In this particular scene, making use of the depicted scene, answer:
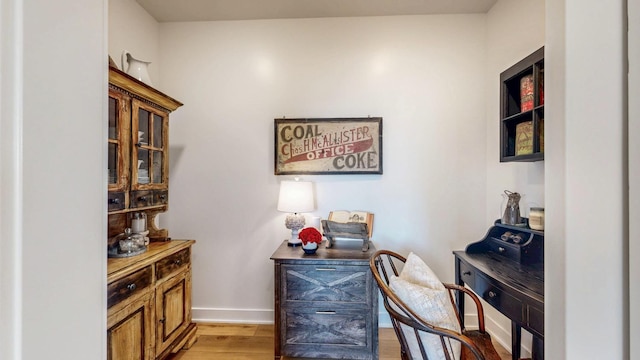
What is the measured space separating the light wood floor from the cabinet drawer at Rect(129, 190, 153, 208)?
1.18 metres

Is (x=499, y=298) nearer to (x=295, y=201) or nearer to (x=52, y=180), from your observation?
(x=295, y=201)

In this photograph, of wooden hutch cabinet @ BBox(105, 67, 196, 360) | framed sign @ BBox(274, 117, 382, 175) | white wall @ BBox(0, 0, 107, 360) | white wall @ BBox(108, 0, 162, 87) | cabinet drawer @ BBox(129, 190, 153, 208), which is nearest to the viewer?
white wall @ BBox(0, 0, 107, 360)

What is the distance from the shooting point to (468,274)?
180 centimetres

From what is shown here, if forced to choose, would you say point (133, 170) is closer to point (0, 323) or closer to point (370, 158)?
point (0, 323)

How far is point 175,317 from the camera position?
77.2 inches

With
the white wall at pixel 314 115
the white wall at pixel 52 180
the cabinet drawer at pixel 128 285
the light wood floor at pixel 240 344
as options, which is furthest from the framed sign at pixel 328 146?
the white wall at pixel 52 180

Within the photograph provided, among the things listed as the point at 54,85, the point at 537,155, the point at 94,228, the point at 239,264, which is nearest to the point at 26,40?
the point at 54,85

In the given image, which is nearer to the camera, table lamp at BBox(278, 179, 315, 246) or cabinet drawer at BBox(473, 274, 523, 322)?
cabinet drawer at BBox(473, 274, 523, 322)

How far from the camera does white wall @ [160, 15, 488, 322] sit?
95.3 inches

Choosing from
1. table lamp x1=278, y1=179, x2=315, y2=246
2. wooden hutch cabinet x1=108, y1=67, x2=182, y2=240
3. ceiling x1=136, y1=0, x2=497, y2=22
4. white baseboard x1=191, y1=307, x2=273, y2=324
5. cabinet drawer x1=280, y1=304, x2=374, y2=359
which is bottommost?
white baseboard x1=191, y1=307, x2=273, y2=324

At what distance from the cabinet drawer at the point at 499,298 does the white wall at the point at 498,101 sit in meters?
0.70

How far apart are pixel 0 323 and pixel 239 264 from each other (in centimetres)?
228

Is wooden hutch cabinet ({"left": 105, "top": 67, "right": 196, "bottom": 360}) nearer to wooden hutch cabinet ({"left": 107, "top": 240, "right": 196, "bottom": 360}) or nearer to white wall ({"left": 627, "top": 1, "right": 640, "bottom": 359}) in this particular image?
wooden hutch cabinet ({"left": 107, "top": 240, "right": 196, "bottom": 360})

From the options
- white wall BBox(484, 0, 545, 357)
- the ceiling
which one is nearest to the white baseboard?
white wall BBox(484, 0, 545, 357)
